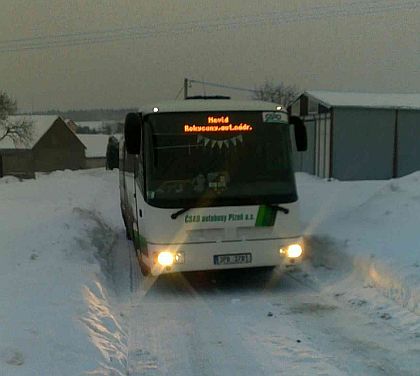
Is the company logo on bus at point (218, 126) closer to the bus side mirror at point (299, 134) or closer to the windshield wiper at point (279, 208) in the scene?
the bus side mirror at point (299, 134)

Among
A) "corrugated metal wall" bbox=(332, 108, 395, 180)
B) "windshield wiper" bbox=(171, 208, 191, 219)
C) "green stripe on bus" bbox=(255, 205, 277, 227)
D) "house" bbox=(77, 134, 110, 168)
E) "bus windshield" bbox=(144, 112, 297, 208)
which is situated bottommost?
"house" bbox=(77, 134, 110, 168)

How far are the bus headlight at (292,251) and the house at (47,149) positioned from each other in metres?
68.7

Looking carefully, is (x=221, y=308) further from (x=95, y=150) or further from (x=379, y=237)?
(x=95, y=150)

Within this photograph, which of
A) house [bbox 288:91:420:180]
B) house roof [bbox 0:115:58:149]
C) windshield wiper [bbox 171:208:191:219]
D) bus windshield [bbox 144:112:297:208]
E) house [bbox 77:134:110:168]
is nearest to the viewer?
windshield wiper [bbox 171:208:191:219]

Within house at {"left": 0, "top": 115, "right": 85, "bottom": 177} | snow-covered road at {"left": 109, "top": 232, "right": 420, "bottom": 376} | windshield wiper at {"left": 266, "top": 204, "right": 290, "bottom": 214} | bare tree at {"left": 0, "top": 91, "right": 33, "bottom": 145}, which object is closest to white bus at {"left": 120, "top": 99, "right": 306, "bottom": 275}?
windshield wiper at {"left": 266, "top": 204, "right": 290, "bottom": 214}

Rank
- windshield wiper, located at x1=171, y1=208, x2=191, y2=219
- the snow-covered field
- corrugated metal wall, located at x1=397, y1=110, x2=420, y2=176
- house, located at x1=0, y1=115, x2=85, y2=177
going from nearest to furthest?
1. the snow-covered field
2. windshield wiper, located at x1=171, y1=208, x2=191, y2=219
3. corrugated metal wall, located at x1=397, y1=110, x2=420, y2=176
4. house, located at x1=0, y1=115, x2=85, y2=177

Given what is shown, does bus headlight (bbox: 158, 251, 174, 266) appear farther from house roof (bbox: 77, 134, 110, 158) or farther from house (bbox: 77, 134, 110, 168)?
house roof (bbox: 77, 134, 110, 158)

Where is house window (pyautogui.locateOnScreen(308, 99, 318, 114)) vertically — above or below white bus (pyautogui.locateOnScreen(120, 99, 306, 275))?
below

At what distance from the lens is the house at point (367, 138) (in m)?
28.4

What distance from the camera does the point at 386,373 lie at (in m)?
5.13

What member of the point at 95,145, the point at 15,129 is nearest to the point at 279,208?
the point at 15,129

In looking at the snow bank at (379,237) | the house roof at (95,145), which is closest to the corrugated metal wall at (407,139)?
the snow bank at (379,237)

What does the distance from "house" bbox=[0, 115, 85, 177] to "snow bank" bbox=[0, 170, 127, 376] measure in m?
64.7

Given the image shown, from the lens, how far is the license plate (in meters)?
8.26
